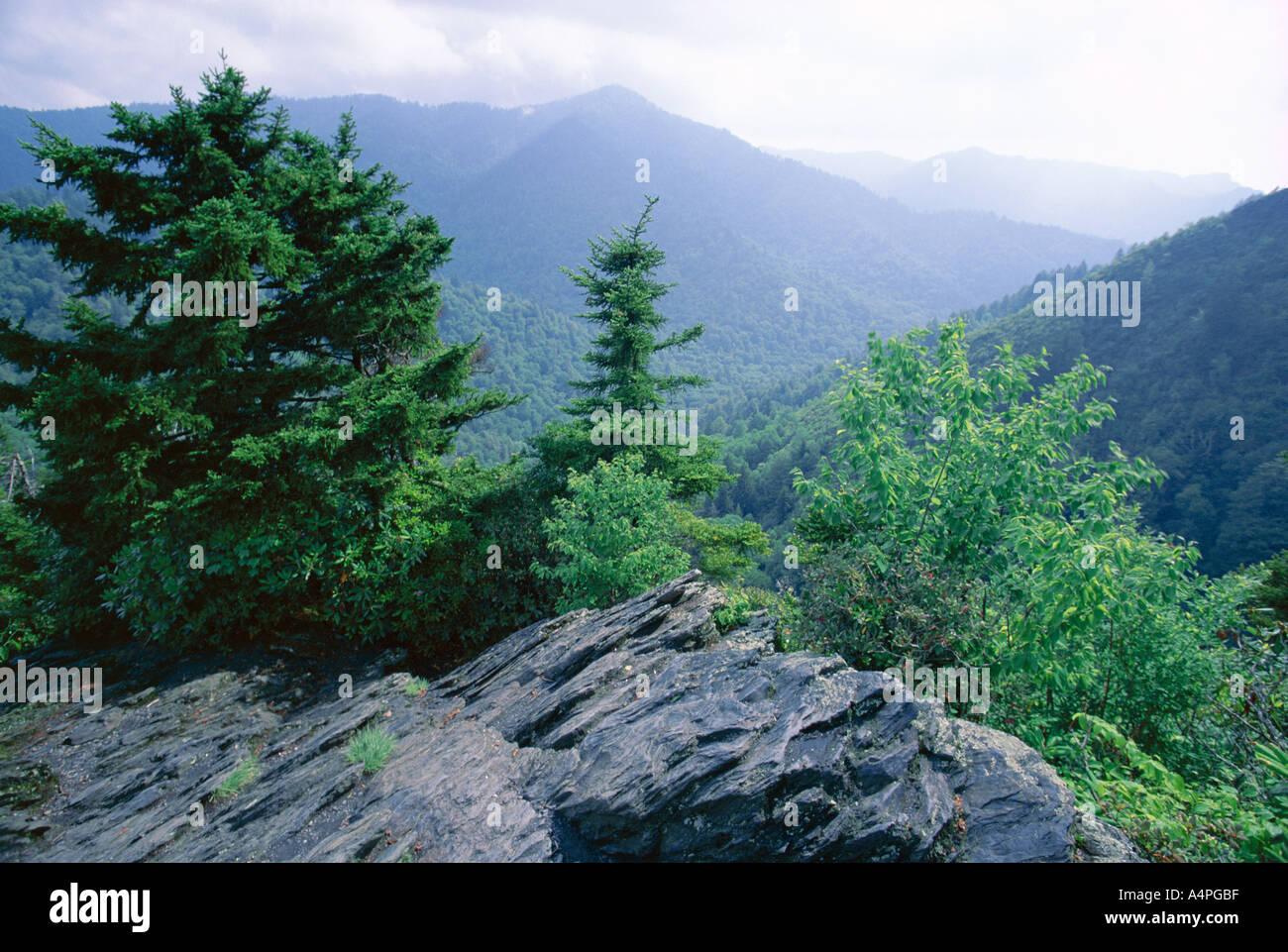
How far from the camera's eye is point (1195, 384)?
8675 centimetres

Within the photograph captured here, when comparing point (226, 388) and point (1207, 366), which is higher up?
point (1207, 366)

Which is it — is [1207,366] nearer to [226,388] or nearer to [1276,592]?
[1276,592]

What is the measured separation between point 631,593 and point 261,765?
5786 millimetres

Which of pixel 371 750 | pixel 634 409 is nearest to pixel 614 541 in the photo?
pixel 371 750

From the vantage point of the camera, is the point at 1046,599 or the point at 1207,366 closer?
the point at 1046,599

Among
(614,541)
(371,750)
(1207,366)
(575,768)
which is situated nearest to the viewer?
(575,768)

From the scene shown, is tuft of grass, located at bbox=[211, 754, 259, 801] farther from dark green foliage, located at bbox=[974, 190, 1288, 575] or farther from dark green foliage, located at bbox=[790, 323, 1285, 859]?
dark green foliage, located at bbox=[974, 190, 1288, 575]

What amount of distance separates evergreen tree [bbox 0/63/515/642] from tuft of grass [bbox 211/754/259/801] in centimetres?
393

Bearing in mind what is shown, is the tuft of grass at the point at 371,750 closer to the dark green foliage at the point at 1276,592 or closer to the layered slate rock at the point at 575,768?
the layered slate rock at the point at 575,768

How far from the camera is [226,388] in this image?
34.8ft

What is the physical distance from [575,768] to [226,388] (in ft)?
32.2

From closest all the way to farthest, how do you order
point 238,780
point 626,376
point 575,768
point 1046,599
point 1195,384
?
point 575,768 → point 1046,599 → point 238,780 → point 626,376 → point 1195,384

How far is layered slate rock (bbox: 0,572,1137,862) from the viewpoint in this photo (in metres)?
4.44

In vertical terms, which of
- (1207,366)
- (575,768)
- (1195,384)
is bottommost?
(575,768)
